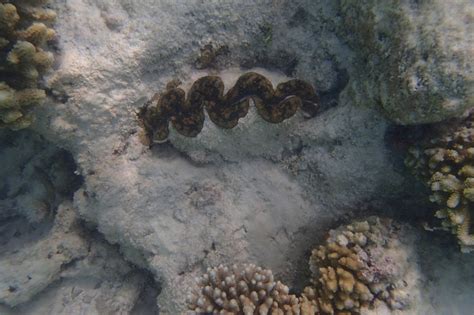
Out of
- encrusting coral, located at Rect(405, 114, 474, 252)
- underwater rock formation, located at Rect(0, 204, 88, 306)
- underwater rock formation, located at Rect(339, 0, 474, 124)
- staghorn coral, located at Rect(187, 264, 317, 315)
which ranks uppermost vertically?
underwater rock formation, located at Rect(339, 0, 474, 124)

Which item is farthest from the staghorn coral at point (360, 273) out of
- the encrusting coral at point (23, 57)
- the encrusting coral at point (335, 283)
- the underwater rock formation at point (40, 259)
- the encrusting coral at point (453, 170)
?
the encrusting coral at point (23, 57)

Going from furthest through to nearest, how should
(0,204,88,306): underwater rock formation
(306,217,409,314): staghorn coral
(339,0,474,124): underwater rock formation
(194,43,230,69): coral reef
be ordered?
(0,204,88,306): underwater rock formation → (194,43,230,69): coral reef → (306,217,409,314): staghorn coral → (339,0,474,124): underwater rock formation

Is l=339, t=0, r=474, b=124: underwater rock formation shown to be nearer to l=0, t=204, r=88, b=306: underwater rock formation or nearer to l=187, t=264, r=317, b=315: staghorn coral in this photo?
l=187, t=264, r=317, b=315: staghorn coral

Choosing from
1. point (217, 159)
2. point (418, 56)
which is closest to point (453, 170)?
point (418, 56)

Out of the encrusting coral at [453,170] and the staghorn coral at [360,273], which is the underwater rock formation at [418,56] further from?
the staghorn coral at [360,273]

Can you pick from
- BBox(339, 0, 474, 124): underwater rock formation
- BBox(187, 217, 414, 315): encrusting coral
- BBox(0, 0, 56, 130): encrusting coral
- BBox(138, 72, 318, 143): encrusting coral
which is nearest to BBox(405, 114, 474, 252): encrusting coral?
BBox(339, 0, 474, 124): underwater rock formation

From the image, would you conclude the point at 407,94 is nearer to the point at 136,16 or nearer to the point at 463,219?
the point at 463,219

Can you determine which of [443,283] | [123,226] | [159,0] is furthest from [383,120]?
[123,226]
